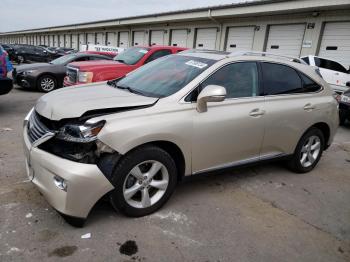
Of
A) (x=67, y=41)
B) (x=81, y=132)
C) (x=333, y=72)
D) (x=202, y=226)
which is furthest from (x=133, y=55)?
(x=67, y=41)

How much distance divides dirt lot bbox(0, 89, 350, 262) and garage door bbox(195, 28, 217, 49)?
1814 centimetres

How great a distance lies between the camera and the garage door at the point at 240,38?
1883cm

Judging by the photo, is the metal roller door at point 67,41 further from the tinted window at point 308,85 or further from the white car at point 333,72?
the tinted window at point 308,85

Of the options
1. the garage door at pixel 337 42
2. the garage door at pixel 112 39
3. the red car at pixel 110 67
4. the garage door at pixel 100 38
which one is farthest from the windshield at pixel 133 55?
the garage door at pixel 100 38

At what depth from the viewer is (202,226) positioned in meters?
3.26

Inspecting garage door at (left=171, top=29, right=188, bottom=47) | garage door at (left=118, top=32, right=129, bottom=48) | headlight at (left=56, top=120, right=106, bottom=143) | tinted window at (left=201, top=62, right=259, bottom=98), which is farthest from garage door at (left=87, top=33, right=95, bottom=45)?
headlight at (left=56, top=120, right=106, bottom=143)

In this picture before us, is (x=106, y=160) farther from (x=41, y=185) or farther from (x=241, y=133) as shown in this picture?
(x=241, y=133)

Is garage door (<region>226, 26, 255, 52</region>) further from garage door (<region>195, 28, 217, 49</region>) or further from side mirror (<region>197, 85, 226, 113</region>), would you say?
side mirror (<region>197, 85, 226, 113</region>)

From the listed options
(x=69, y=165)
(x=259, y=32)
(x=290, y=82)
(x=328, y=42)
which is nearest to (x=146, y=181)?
(x=69, y=165)

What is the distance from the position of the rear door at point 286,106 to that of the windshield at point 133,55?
17.7 feet

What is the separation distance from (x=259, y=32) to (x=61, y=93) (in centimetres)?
1653

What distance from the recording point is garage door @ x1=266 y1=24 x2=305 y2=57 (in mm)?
16312

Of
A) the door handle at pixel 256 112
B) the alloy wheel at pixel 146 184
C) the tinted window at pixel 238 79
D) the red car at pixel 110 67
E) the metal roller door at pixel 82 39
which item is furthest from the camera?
the metal roller door at pixel 82 39

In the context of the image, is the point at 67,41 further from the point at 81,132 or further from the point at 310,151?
the point at 81,132
